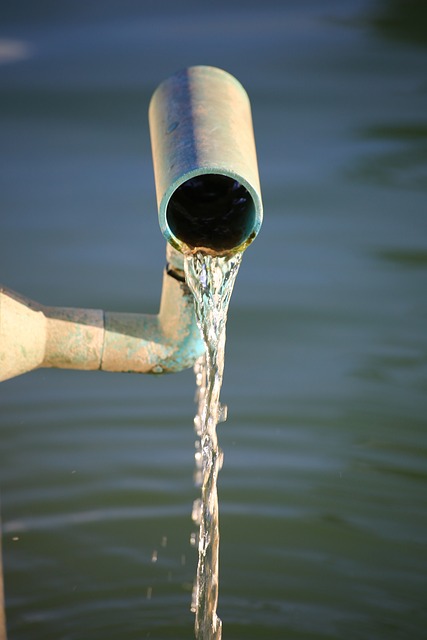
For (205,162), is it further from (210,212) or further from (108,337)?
(108,337)

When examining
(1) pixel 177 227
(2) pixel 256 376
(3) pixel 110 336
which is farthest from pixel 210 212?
(2) pixel 256 376

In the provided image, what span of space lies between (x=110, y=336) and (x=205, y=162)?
1.34 ft

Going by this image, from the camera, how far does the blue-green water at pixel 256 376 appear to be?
1972 mm

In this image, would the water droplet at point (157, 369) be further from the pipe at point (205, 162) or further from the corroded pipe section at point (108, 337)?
the pipe at point (205, 162)

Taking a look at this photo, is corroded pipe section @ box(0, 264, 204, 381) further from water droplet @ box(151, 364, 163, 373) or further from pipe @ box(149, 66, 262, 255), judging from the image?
pipe @ box(149, 66, 262, 255)

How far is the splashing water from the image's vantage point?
141 centimetres

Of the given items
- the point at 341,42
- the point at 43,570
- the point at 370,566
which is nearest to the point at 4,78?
the point at 341,42

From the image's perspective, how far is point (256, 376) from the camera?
2.72 m

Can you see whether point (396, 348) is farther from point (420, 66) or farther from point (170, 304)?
point (170, 304)

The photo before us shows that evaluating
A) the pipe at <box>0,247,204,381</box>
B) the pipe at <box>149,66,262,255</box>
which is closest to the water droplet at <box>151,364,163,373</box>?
the pipe at <box>0,247,204,381</box>

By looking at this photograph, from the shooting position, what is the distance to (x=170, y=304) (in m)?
1.54

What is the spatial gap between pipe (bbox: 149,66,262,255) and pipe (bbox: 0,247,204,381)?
0.31 ft

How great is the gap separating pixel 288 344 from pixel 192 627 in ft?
3.78

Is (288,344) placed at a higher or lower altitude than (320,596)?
higher
